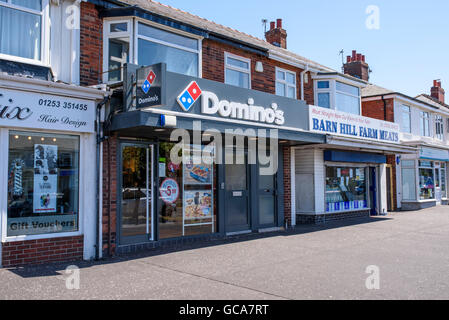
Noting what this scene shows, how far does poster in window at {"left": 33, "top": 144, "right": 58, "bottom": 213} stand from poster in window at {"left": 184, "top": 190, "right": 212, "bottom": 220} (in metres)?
3.11

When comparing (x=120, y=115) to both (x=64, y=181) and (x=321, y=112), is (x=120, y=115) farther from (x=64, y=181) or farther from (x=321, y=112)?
(x=321, y=112)

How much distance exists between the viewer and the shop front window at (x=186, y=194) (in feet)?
29.6

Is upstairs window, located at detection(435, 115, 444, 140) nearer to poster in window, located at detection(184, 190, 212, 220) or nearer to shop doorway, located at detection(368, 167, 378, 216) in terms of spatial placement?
shop doorway, located at detection(368, 167, 378, 216)

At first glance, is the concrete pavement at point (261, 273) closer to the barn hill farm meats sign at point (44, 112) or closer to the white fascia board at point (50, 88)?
the barn hill farm meats sign at point (44, 112)

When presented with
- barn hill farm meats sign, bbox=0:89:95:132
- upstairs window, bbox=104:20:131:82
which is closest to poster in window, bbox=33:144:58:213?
barn hill farm meats sign, bbox=0:89:95:132

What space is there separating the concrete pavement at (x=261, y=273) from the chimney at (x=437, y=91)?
2157 cm

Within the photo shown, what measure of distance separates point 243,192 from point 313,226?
→ 9.88 feet

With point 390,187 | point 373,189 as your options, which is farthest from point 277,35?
point 390,187

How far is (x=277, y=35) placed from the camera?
1686cm

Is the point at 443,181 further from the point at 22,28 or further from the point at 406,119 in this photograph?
the point at 22,28

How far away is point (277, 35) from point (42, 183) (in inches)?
491

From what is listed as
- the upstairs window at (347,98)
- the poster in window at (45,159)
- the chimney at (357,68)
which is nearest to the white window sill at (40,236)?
the poster in window at (45,159)

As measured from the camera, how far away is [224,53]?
423 inches

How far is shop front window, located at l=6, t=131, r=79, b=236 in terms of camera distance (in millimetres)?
6934
